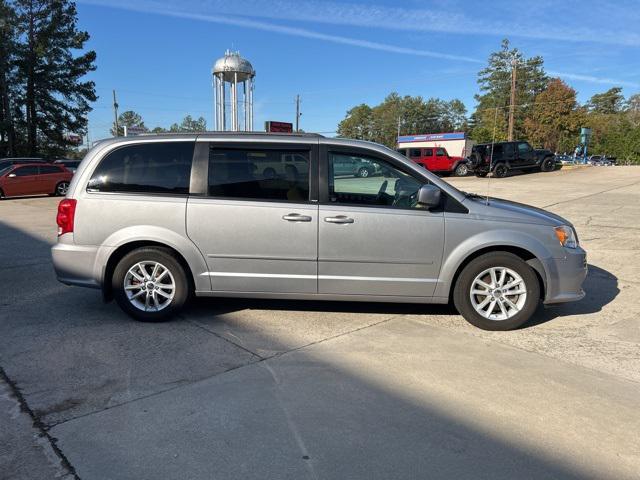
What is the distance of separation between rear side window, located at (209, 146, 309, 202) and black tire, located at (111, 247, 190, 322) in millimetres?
787

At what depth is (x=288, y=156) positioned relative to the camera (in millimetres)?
4723

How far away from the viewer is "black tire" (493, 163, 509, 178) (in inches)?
1115

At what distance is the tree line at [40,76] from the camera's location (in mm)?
38156

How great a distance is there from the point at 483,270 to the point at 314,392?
2144mm

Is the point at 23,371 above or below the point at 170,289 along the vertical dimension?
below

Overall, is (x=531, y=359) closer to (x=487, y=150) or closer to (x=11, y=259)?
(x=11, y=259)

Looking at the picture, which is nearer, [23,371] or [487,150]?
[23,371]

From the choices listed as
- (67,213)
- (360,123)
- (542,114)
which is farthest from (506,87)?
(67,213)

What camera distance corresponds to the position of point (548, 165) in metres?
31.2

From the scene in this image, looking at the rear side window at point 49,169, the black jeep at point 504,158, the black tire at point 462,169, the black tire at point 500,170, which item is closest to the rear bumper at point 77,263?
the rear side window at point 49,169

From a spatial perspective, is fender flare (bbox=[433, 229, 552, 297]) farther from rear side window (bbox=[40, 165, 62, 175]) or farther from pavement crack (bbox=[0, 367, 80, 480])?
rear side window (bbox=[40, 165, 62, 175])

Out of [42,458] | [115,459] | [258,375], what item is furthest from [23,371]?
[258,375]

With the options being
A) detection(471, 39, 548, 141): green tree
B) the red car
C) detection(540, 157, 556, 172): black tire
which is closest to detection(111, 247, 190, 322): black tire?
the red car

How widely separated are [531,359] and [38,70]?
45229 millimetres
